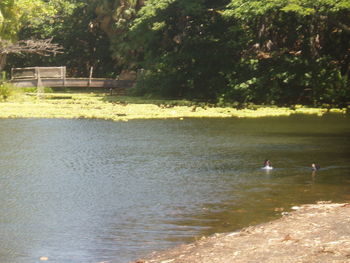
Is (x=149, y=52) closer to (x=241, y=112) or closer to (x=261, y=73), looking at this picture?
(x=261, y=73)

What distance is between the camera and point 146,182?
1516 cm

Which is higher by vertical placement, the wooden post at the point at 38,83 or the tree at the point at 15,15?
the tree at the point at 15,15

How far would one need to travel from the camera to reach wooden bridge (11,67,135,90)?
46500 millimetres

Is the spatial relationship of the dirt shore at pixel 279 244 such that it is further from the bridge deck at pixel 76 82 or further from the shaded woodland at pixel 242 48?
the bridge deck at pixel 76 82

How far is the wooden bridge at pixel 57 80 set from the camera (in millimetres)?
46500

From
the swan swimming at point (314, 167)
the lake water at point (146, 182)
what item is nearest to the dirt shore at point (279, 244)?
the lake water at point (146, 182)

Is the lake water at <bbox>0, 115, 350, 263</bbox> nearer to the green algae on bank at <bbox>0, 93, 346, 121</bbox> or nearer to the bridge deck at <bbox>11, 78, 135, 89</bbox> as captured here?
the green algae on bank at <bbox>0, 93, 346, 121</bbox>

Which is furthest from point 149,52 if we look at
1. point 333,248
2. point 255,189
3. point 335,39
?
point 333,248

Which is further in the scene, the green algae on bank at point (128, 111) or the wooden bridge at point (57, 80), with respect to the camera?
the wooden bridge at point (57, 80)

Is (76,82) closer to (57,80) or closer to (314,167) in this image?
(57,80)

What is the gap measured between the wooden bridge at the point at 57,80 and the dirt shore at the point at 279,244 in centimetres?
3746

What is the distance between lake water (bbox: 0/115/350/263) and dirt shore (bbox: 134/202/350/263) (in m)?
0.68

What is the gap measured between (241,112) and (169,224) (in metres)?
21.0

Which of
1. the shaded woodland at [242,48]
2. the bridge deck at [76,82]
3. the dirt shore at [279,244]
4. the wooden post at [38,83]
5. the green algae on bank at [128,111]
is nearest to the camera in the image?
the dirt shore at [279,244]
